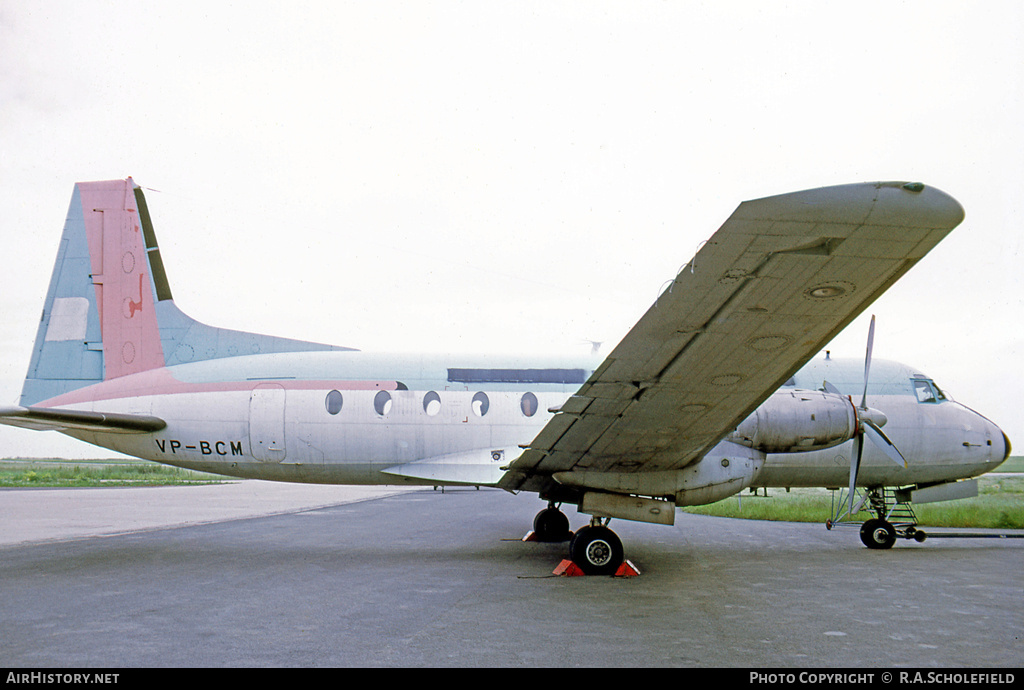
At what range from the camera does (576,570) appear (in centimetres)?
928

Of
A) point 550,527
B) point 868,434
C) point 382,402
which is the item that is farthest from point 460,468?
point 868,434

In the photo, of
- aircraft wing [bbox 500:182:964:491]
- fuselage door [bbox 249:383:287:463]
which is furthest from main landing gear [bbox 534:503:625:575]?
fuselage door [bbox 249:383:287:463]

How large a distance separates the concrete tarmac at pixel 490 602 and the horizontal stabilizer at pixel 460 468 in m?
1.28

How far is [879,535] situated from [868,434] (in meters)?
1.99

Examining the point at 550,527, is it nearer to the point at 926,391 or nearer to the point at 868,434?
the point at 868,434

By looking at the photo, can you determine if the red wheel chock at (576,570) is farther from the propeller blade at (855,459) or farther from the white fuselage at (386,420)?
the propeller blade at (855,459)

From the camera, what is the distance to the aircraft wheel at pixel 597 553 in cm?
928

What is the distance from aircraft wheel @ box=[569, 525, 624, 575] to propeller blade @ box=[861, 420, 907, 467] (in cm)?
508

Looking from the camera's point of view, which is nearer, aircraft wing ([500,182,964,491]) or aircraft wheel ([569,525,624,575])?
aircraft wing ([500,182,964,491])

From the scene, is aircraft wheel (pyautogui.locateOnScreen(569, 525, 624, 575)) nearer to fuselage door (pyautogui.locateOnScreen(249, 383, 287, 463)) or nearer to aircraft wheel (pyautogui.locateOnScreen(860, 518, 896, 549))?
fuselage door (pyautogui.locateOnScreen(249, 383, 287, 463))

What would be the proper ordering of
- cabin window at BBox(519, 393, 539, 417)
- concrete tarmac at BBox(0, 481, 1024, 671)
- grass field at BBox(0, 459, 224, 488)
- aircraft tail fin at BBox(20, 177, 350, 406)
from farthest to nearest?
grass field at BBox(0, 459, 224, 488)
aircraft tail fin at BBox(20, 177, 350, 406)
cabin window at BBox(519, 393, 539, 417)
concrete tarmac at BBox(0, 481, 1024, 671)

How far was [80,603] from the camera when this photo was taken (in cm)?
717

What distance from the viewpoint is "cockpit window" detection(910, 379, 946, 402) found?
40.9ft
